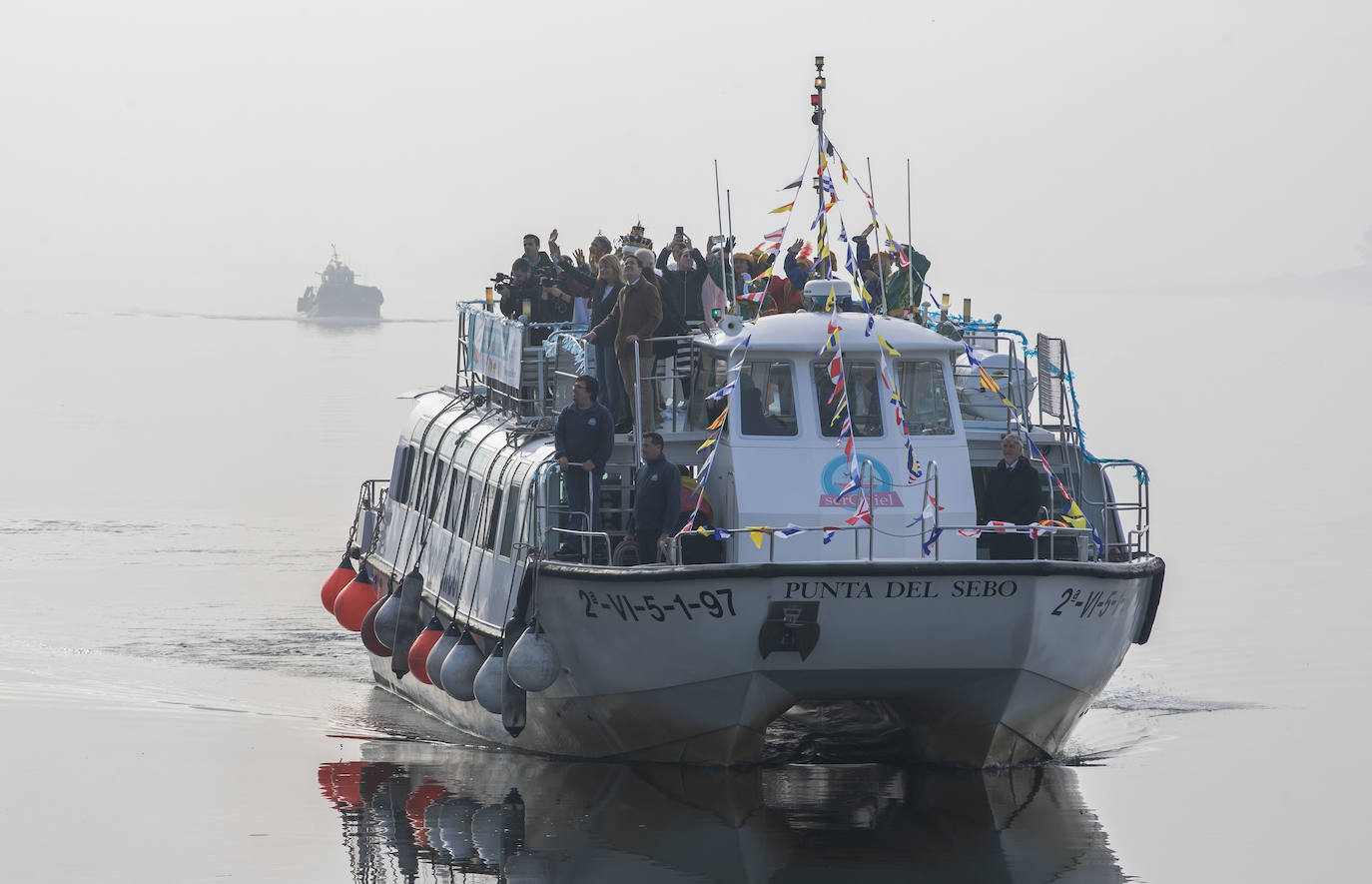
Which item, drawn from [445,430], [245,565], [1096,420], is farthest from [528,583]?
[1096,420]

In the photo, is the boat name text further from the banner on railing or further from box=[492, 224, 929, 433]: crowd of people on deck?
the banner on railing

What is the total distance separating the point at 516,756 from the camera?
2069 cm

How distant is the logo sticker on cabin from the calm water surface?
2811mm

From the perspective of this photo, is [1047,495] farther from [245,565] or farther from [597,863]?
[245,565]

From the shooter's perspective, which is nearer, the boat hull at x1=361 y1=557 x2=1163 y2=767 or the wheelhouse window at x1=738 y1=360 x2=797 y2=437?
the boat hull at x1=361 y1=557 x2=1163 y2=767

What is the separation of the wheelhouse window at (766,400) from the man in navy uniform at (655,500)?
1036 millimetres

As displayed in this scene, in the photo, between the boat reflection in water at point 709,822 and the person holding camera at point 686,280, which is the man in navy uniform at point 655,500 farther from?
the person holding camera at point 686,280

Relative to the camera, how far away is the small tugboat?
57.2 ft

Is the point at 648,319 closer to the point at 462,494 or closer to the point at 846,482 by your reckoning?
the point at 846,482

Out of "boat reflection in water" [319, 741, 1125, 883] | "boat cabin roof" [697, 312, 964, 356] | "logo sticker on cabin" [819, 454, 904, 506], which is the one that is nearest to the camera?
"boat reflection in water" [319, 741, 1125, 883]

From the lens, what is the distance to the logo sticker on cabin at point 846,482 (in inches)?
725

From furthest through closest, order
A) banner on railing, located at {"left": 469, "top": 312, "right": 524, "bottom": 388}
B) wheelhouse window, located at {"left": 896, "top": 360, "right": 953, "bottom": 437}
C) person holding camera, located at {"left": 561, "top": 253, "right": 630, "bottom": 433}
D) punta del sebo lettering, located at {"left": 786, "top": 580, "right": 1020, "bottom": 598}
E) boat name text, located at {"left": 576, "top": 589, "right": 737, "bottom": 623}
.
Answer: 1. banner on railing, located at {"left": 469, "top": 312, "right": 524, "bottom": 388}
2. person holding camera, located at {"left": 561, "top": 253, "right": 630, "bottom": 433}
3. wheelhouse window, located at {"left": 896, "top": 360, "right": 953, "bottom": 437}
4. boat name text, located at {"left": 576, "top": 589, "right": 737, "bottom": 623}
5. punta del sebo lettering, located at {"left": 786, "top": 580, "right": 1020, "bottom": 598}

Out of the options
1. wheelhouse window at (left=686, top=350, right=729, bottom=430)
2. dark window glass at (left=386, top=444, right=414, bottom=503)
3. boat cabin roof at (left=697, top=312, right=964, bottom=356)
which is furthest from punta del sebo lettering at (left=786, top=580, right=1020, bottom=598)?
dark window glass at (left=386, top=444, right=414, bottom=503)

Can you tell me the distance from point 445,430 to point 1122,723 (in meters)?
8.71
